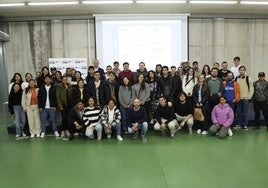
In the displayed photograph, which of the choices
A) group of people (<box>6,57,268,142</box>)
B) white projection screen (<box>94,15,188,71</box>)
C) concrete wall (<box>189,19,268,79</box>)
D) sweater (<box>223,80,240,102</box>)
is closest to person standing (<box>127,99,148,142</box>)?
group of people (<box>6,57,268,142</box>)

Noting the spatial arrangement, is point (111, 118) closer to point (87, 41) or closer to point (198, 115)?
point (198, 115)

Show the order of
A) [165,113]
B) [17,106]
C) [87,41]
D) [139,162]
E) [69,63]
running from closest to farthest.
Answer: [139,162] → [165,113] → [17,106] → [69,63] → [87,41]

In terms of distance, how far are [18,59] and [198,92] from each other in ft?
21.8

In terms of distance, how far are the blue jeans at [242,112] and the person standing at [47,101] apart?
14.6ft

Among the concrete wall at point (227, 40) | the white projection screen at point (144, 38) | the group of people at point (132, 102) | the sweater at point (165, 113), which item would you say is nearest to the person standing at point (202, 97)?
the group of people at point (132, 102)

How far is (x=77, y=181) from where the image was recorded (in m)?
3.98

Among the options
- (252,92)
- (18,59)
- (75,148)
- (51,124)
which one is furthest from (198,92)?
(18,59)

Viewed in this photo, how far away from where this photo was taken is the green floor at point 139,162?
155 inches

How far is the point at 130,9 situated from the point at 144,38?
104cm

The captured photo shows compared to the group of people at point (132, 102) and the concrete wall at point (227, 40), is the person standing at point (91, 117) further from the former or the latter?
the concrete wall at point (227, 40)

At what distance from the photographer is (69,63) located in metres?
9.36

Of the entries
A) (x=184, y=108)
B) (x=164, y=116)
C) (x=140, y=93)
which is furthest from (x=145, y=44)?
(x=164, y=116)

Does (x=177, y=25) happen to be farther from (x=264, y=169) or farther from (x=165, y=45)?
(x=264, y=169)

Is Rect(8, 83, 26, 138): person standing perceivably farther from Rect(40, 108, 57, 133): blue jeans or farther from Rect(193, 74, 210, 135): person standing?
Rect(193, 74, 210, 135): person standing
